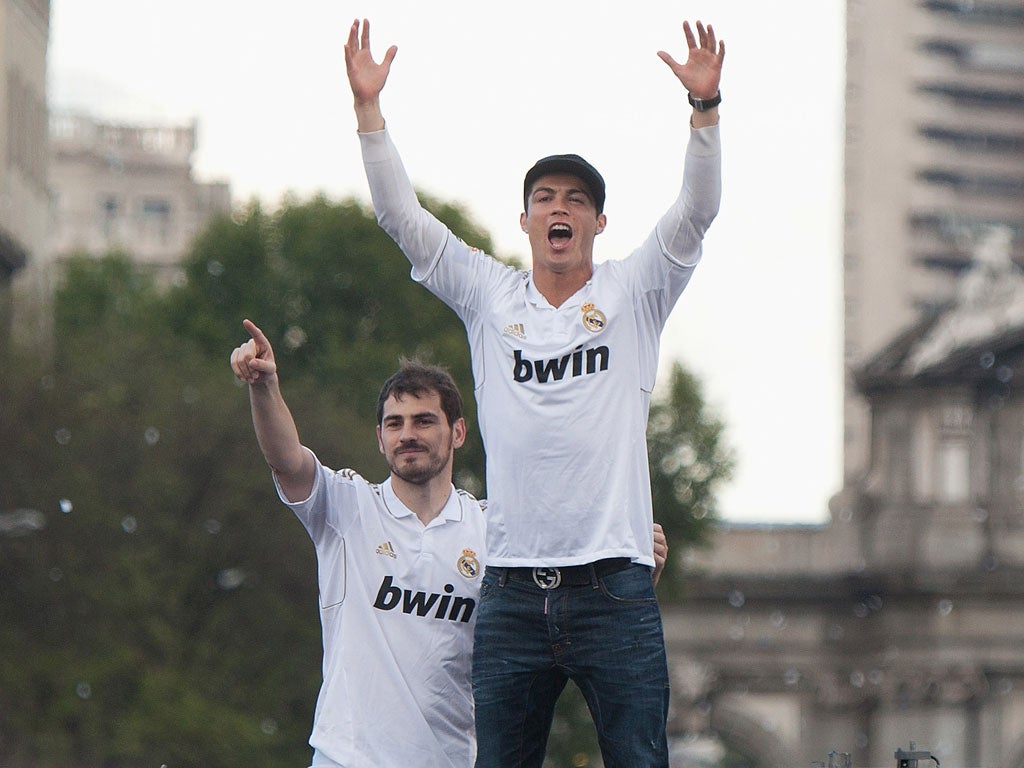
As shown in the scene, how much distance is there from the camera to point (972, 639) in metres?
56.7

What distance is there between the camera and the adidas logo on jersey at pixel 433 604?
8328 millimetres

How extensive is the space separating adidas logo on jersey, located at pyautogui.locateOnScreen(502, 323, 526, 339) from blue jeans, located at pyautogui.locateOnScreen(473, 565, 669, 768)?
2.17 ft

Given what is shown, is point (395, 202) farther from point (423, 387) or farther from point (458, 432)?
point (458, 432)

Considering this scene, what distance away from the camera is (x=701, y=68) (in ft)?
25.7

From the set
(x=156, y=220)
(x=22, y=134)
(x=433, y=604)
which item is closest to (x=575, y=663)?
(x=433, y=604)

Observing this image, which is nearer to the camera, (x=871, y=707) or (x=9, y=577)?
(x=9, y=577)

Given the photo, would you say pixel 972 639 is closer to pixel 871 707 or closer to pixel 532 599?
pixel 871 707

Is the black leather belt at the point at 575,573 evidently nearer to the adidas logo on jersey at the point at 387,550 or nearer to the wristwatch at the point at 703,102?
the adidas logo on jersey at the point at 387,550

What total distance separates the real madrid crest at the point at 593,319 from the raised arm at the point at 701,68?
0.58 m

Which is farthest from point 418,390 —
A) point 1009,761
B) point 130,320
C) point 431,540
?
point 1009,761

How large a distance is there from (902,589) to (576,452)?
50413 mm

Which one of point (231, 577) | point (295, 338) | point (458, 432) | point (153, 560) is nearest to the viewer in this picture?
point (458, 432)

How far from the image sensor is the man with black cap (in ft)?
25.1

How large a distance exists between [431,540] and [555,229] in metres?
1.17
